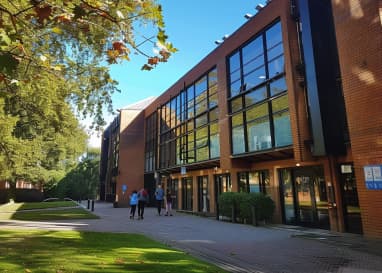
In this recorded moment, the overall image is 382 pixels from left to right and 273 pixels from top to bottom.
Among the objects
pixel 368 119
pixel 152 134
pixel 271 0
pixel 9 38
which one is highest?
pixel 271 0

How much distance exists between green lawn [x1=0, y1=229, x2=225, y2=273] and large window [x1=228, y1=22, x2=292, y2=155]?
7624 mm

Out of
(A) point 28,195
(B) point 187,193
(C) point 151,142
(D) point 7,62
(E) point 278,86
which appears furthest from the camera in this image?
(A) point 28,195

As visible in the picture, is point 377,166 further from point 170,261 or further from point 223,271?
point 170,261

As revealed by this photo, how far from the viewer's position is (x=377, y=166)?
920 centimetres

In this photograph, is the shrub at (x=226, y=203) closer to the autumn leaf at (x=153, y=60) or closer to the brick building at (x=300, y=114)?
the brick building at (x=300, y=114)

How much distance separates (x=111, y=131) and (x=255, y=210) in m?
33.8

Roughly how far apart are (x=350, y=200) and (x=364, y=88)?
402cm

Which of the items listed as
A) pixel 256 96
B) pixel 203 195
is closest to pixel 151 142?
pixel 203 195

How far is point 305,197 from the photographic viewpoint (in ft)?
42.9

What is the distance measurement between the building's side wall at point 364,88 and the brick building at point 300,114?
0.11 ft

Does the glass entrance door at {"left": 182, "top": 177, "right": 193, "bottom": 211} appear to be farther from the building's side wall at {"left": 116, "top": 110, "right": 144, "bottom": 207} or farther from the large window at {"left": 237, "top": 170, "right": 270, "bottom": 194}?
the building's side wall at {"left": 116, "top": 110, "right": 144, "bottom": 207}

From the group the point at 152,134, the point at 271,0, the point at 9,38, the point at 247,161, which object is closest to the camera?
the point at 9,38

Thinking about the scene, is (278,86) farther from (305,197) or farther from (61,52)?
(61,52)

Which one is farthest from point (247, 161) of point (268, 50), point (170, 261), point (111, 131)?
point (111, 131)
